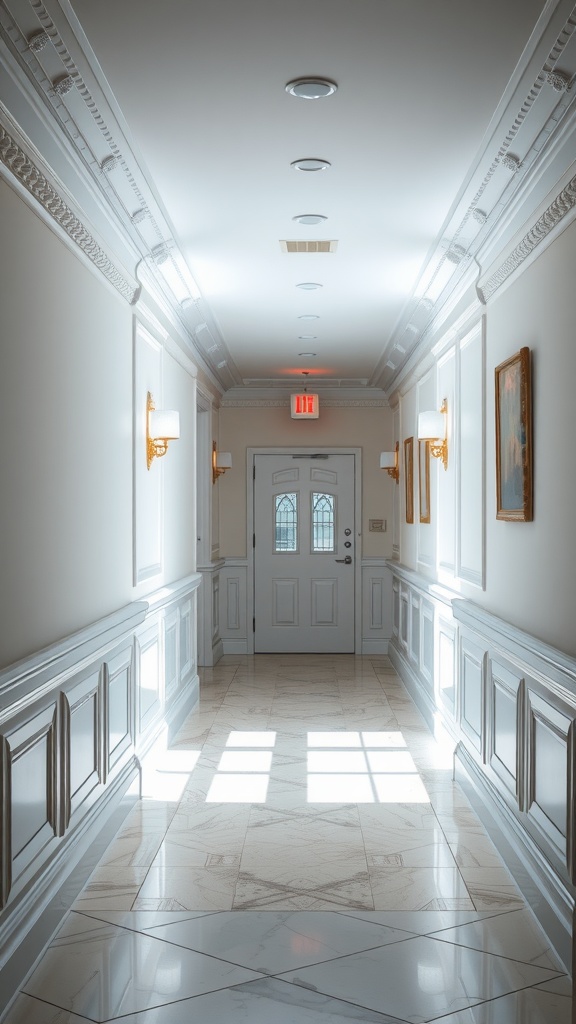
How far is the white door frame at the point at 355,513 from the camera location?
9.57 metres

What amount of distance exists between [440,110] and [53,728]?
249 cm

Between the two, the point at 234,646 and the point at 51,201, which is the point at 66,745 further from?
the point at 234,646

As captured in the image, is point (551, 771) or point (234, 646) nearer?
point (551, 771)

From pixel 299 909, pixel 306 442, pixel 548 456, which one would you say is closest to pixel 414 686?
pixel 306 442

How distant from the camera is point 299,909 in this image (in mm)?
3229

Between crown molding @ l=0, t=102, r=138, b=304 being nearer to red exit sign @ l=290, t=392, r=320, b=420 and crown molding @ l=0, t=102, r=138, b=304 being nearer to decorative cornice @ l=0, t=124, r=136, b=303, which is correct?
decorative cornice @ l=0, t=124, r=136, b=303

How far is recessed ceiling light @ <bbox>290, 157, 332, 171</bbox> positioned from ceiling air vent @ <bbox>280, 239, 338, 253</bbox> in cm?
100

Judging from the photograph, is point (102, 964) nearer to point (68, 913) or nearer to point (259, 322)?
point (68, 913)

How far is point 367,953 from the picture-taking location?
9.41 ft

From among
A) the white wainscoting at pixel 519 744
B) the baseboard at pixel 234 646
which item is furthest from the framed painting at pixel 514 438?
the baseboard at pixel 234 646

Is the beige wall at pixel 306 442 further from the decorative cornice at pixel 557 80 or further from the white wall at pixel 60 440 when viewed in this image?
the decorative cornice at pixel 557 80

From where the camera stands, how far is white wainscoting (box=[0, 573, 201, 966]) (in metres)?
2.59

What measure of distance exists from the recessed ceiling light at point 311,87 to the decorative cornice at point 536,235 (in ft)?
2.78

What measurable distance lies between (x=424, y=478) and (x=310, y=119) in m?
3.85
